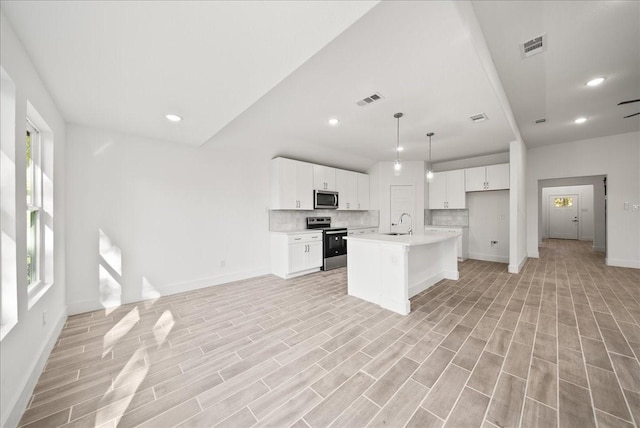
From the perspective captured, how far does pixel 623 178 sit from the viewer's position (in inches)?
207

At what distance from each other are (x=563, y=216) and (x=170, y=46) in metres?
14.8

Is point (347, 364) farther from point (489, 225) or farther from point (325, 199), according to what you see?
point (489, 225)

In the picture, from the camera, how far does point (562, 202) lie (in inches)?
418

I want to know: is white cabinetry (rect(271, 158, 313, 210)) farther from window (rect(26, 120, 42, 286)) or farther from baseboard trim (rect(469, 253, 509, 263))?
baseboard trim (rect(469, 253, 509, 263))

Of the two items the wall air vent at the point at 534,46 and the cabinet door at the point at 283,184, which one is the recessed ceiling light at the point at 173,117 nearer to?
the cabinet door at the point at 283,184

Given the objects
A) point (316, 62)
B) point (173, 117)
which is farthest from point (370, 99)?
point (173, 117)

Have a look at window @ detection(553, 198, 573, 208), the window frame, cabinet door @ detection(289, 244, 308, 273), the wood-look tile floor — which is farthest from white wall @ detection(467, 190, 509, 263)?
the window frame

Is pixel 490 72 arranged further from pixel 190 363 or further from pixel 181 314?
pixel 181 314

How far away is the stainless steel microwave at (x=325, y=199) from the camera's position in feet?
17.5

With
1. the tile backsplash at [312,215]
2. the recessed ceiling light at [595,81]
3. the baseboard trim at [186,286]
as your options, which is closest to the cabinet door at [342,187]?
the tile backsplash at [312,215]

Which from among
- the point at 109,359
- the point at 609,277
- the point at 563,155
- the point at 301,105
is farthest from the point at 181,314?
the point at 563,155

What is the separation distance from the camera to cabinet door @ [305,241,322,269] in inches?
189

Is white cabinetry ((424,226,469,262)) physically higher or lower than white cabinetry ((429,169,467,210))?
lower

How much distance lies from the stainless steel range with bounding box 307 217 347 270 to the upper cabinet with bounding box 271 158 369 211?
501 millimetres
